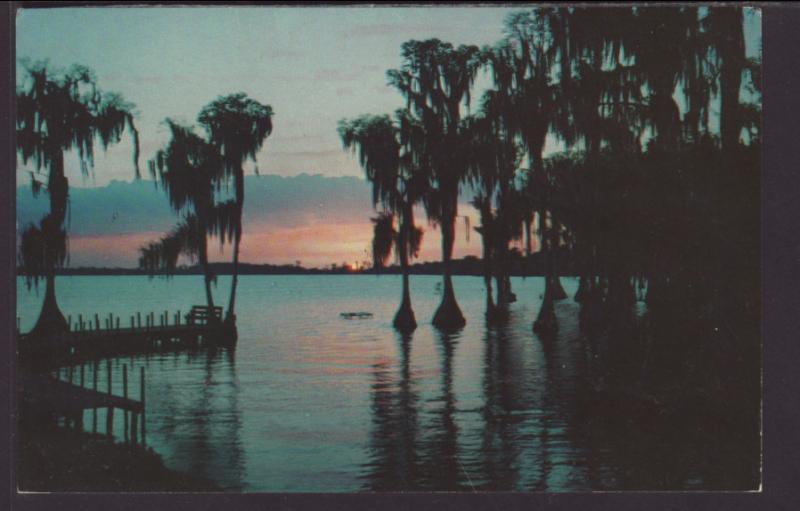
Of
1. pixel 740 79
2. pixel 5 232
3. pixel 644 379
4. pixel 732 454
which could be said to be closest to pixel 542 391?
pixel 644 379

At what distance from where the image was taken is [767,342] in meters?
8.49

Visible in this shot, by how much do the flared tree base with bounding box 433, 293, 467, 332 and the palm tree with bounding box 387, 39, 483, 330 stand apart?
6.65 m

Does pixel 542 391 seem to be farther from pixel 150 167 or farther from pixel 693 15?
pixel 150 167

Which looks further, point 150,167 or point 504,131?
point 150,167

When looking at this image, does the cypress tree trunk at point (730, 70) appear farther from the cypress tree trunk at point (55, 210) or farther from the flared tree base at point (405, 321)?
the flared tree base at point (405, 321)

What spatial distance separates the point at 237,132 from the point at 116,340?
37.6ft

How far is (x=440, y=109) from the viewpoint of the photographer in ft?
122

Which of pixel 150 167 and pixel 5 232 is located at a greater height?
pixel 150 167

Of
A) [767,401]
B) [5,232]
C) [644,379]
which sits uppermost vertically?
[5,232]

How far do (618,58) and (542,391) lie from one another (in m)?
12.0

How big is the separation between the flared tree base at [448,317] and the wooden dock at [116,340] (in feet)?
38.2

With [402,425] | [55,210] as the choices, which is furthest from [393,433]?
[55,210]

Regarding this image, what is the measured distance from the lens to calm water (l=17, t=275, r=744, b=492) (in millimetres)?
15234

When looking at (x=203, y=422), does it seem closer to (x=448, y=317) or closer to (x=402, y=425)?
(x=402, y=425)
